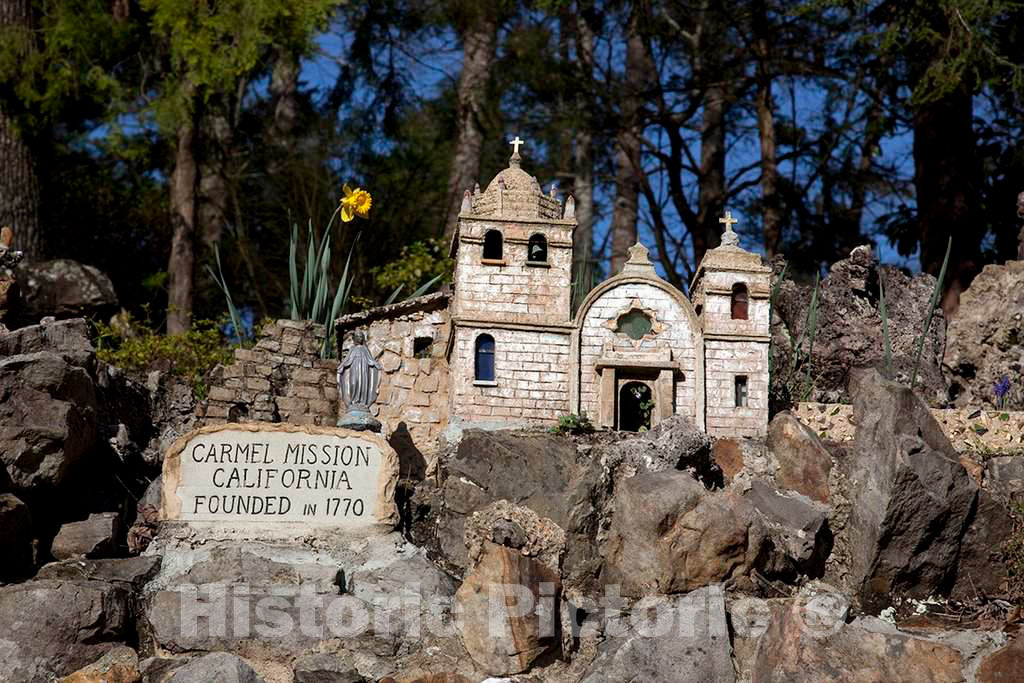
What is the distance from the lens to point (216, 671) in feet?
40.4

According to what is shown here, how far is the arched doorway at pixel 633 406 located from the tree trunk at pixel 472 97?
7841mm

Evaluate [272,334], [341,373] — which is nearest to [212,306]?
[272,334]

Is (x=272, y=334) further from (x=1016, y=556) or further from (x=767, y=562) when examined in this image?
(x=1016, y=556)

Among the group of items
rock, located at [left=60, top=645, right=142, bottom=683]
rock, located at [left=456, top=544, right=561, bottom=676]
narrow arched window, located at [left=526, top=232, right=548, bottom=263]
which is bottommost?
rock, located at [left=60, top=645, right=142, bottom=683]

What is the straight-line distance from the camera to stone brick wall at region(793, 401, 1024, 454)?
624 inches

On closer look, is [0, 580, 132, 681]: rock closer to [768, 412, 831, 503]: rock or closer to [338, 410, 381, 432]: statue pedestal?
[338, 410, 381, 432]: statue pedestal

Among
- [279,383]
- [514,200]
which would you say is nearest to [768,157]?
[514,200]

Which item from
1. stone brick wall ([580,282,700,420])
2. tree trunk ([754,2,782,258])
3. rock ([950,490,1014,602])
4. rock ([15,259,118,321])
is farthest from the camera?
tree trunk ([754,2,782,258])

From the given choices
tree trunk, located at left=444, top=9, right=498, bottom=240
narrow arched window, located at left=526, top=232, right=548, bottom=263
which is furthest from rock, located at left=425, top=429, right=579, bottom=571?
tree trunk, located at left=444, top=9, right=498, bottom=240

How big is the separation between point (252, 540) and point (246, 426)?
1143mm

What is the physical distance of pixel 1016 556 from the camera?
14.3 meters

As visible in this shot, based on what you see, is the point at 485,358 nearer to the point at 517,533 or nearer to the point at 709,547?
the point at 517,533

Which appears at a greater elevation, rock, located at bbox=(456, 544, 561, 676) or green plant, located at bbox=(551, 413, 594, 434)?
green plant, located at bbox=(551, 413, 594, 434)

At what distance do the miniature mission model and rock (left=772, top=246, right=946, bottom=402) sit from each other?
2202mm
